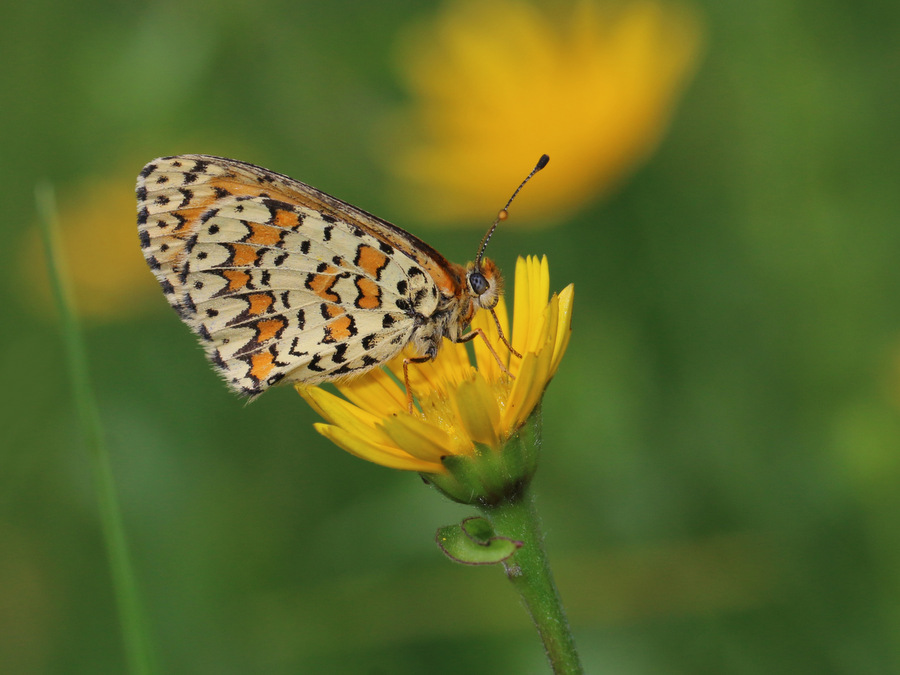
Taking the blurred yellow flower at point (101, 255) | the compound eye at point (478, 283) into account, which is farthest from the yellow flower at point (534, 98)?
the compound eye at point (478, 283)

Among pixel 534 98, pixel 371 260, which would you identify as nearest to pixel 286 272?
pixel 371 260

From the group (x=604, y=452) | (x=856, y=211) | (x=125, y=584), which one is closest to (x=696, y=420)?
(x=604, y=452)

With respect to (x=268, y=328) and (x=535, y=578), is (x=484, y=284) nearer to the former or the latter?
(x=268, y=328)

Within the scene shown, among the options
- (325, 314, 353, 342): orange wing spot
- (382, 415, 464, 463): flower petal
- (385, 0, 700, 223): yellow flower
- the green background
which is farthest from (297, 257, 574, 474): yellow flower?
(385, 0, 700, 223): yellow flower

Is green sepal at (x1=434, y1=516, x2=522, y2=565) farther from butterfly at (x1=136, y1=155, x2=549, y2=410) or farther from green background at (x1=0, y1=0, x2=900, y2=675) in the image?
green background at (x1=0, y1=0, x2=900, y2=675)

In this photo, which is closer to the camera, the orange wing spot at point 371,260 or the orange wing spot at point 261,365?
the orange wing spot at point 261,365

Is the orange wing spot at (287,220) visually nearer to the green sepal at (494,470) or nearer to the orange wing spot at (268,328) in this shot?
the orange wing spot at (268,328)
